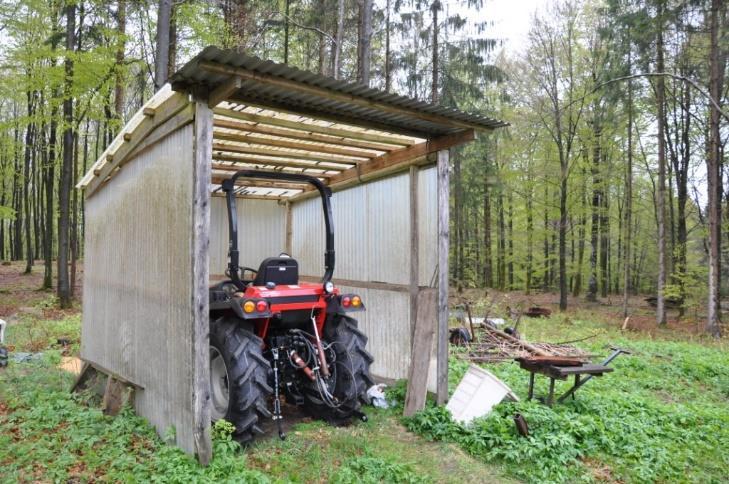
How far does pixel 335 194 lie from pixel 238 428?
13.0 ft

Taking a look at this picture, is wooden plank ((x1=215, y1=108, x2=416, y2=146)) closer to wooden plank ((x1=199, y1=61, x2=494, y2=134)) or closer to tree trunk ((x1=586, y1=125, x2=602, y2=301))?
wooden plank ((x1=199, y1=61, x2=494, y2=134))

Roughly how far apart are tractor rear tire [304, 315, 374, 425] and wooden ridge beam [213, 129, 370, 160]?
219 centimetres

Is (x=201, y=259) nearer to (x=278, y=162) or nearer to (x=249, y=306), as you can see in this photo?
(x=249, y=306)

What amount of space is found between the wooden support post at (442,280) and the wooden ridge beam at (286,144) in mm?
1296

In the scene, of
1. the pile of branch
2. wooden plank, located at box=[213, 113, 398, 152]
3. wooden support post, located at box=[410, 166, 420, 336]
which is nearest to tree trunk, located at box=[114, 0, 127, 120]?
wooden plank, located at box=[213, 113, 398, 152]

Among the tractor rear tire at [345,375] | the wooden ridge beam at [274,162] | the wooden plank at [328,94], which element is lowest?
the tractor rear tire at [345,375]

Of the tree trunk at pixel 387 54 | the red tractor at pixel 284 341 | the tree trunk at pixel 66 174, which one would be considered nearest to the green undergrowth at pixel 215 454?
the red tractor at pixel 284 341

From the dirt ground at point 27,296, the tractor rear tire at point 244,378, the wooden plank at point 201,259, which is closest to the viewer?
the wooden plank at point 201,259

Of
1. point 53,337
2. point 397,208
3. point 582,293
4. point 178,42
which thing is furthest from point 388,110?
point 582,293

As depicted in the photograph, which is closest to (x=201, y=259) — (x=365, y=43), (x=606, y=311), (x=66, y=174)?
(x=365, y=43)

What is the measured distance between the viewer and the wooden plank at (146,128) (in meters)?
3.90

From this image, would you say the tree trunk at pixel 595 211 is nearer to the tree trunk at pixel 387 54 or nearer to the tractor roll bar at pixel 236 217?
the tree trunk at pixel 387 54

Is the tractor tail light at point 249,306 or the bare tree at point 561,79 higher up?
the bare tree at point 561,79

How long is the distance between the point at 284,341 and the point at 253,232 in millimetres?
4243
